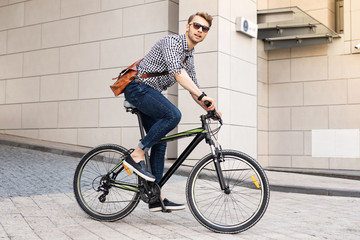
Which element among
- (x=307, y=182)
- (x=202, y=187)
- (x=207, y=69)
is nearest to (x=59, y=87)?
(x=207, y=69)

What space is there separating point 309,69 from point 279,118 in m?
1.46

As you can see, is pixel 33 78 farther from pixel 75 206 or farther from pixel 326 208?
pixel 326 208

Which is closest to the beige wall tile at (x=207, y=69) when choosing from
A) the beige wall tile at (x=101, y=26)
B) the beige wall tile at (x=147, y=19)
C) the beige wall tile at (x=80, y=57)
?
the beige wall tile at (x=147, y=19)

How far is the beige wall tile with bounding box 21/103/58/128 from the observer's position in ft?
39.4

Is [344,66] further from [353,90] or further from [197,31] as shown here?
[197,31]

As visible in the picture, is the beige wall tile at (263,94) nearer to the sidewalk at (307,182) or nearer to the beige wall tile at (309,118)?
the beige wall tile at (309,118)

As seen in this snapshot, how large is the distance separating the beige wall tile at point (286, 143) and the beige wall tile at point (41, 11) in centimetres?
646

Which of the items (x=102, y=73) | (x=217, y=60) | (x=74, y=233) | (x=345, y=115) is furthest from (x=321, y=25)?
(x=74, y=233)

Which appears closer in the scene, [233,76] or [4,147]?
[233,76]

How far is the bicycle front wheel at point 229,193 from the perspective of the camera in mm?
3977

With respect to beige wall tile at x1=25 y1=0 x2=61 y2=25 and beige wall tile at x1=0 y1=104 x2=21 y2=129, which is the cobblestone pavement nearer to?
beige wall tile at x1=0 y1=104 x2=21 y2=129

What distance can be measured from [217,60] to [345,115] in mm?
4064

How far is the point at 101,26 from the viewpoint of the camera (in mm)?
11336

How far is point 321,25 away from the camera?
10812 millimetres
